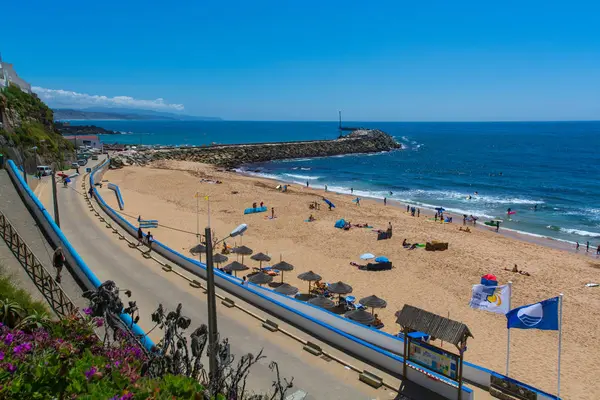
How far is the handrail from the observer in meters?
9.70

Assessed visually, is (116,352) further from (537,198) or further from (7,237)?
(537,198)

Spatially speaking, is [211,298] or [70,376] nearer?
[70,376]

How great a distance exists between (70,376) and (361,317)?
1088 centimetres

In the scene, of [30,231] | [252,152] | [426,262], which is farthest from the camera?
[252,152]

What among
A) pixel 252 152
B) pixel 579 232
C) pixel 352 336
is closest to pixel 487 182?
pixel 579 232

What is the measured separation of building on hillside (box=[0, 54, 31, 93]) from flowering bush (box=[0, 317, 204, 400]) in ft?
162

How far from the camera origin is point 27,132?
3906cm

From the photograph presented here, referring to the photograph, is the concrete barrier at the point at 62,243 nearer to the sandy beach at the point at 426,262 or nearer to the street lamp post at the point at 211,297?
the street lamp post at the point at 211,297

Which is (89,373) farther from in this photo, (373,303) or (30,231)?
(373,303)

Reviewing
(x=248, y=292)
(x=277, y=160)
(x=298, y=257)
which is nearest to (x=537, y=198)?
(x=298, y=257)

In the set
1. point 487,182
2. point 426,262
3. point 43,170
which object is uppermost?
point 43,170

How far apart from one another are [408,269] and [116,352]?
58.5ft

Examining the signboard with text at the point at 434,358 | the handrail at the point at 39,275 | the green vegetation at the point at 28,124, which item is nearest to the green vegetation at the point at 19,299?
the handrail at the point at 39,275

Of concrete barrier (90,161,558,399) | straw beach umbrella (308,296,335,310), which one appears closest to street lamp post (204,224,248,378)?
concrete barrier (90,161,558,399)
